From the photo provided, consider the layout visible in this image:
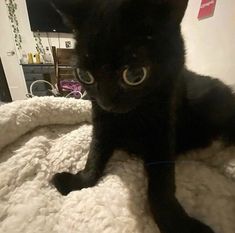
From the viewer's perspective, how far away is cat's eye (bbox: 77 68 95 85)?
528mm

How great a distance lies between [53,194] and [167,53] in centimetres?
37

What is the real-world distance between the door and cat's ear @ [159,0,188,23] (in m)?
3.68

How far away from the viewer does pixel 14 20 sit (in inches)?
144

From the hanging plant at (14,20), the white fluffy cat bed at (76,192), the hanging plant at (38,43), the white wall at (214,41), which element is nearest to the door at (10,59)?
the hanging plant at (14,20)

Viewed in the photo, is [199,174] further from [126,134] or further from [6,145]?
[6,145]

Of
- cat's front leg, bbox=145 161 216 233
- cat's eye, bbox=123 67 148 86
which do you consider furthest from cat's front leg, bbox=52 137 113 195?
cat's eye, bbox=123 67 148 86

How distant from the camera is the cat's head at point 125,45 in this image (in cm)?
47

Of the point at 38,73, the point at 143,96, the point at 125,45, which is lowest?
the point at 38,73

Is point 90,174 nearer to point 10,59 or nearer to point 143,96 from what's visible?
point 143,96

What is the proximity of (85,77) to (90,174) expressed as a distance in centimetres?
22

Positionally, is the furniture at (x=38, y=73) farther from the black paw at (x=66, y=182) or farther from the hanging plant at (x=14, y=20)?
the black paw at (x=66, y=182)

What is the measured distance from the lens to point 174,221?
467 millimetres

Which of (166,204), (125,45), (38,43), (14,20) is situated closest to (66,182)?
(166,204)

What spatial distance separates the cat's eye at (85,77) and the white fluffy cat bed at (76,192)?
0.21 m
